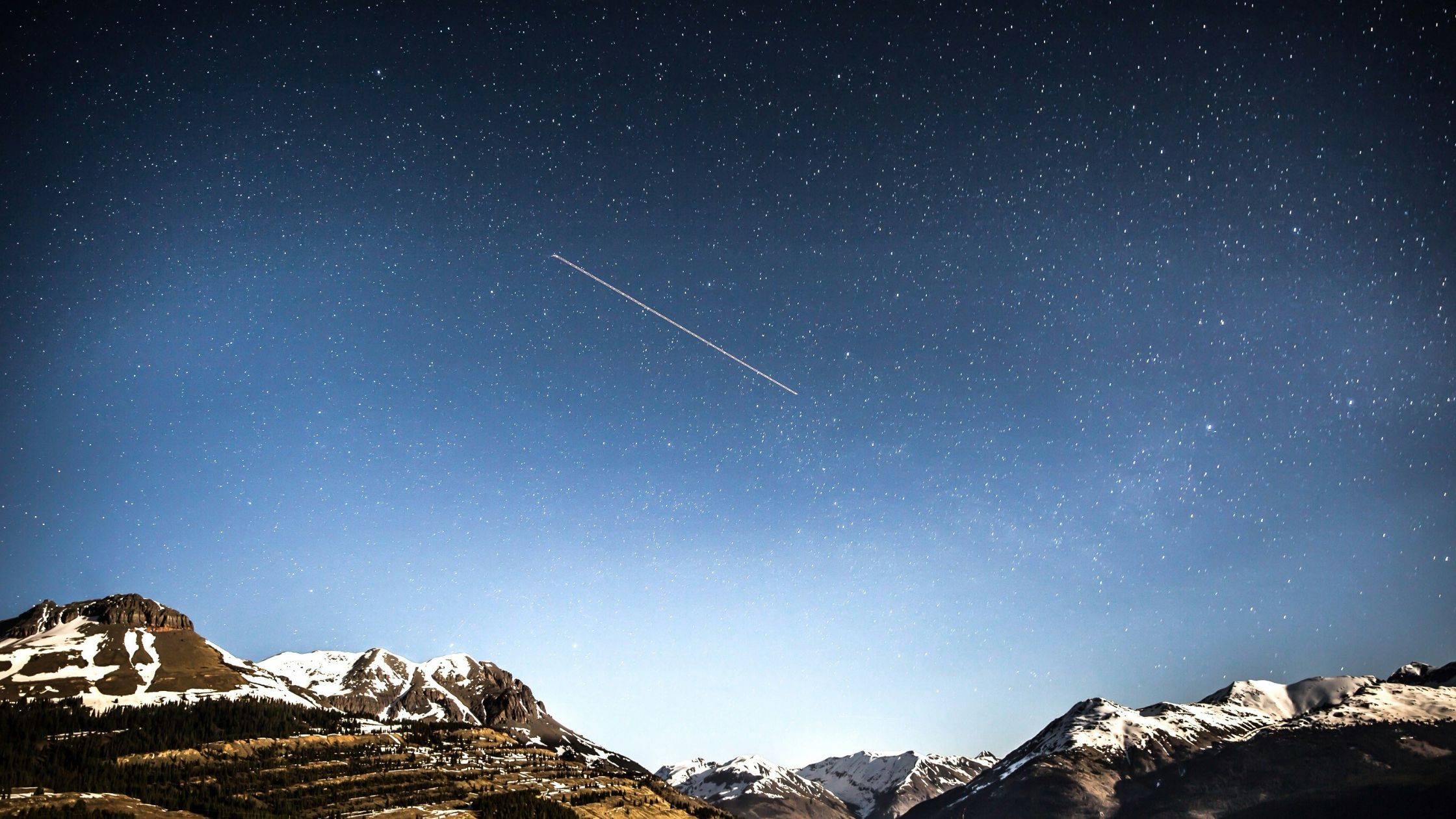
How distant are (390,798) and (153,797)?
160 ft

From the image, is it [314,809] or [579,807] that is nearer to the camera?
[314,809]

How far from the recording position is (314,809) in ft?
578

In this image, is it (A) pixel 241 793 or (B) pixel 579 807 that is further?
(B) pixel 579 807

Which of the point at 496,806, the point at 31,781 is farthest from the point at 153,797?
the point at 496,806

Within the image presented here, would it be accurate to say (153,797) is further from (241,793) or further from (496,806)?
(496,806)

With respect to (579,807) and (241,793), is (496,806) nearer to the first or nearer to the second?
(579,807)

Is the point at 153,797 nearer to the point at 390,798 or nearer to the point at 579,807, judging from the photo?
the point at 390,798

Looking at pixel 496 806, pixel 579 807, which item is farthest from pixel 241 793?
pixel 579 807

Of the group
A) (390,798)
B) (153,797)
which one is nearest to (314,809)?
(390,798)

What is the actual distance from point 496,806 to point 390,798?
80.4ft

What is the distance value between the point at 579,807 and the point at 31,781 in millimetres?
122681

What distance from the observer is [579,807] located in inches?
7869

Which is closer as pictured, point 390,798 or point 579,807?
point 390,798

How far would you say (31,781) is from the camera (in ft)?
603
